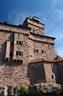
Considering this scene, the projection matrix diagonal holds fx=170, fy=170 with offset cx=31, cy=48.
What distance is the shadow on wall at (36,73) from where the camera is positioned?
41062mm

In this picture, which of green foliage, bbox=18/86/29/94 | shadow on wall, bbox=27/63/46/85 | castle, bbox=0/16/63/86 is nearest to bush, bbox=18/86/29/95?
green foliage, bbox=18/86/29/94

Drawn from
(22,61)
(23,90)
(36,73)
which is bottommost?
(23,90)

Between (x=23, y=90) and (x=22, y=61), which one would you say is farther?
(x=22, y=61)

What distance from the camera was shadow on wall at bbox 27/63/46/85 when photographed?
41.1 meters

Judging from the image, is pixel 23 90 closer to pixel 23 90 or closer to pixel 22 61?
pixel 23 90

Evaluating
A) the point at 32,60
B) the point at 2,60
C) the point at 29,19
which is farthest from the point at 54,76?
the point at 29,19

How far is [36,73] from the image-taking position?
42.2m

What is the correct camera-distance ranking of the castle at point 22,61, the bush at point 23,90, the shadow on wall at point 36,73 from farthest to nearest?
the shadow on wall at point 36,73 < the castle at point 22,61 < the bush at point 23,90

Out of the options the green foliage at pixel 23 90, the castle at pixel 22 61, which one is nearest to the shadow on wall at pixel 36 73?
the castle at pixel 22 61

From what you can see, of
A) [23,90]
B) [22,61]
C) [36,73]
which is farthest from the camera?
[22,61]

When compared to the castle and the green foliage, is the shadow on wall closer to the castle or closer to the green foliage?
the castle

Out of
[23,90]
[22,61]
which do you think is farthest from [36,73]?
[23,90]

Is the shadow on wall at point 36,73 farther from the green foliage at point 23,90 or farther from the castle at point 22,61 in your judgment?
the green foliage at point 23,90

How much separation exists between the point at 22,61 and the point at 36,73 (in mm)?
4607
